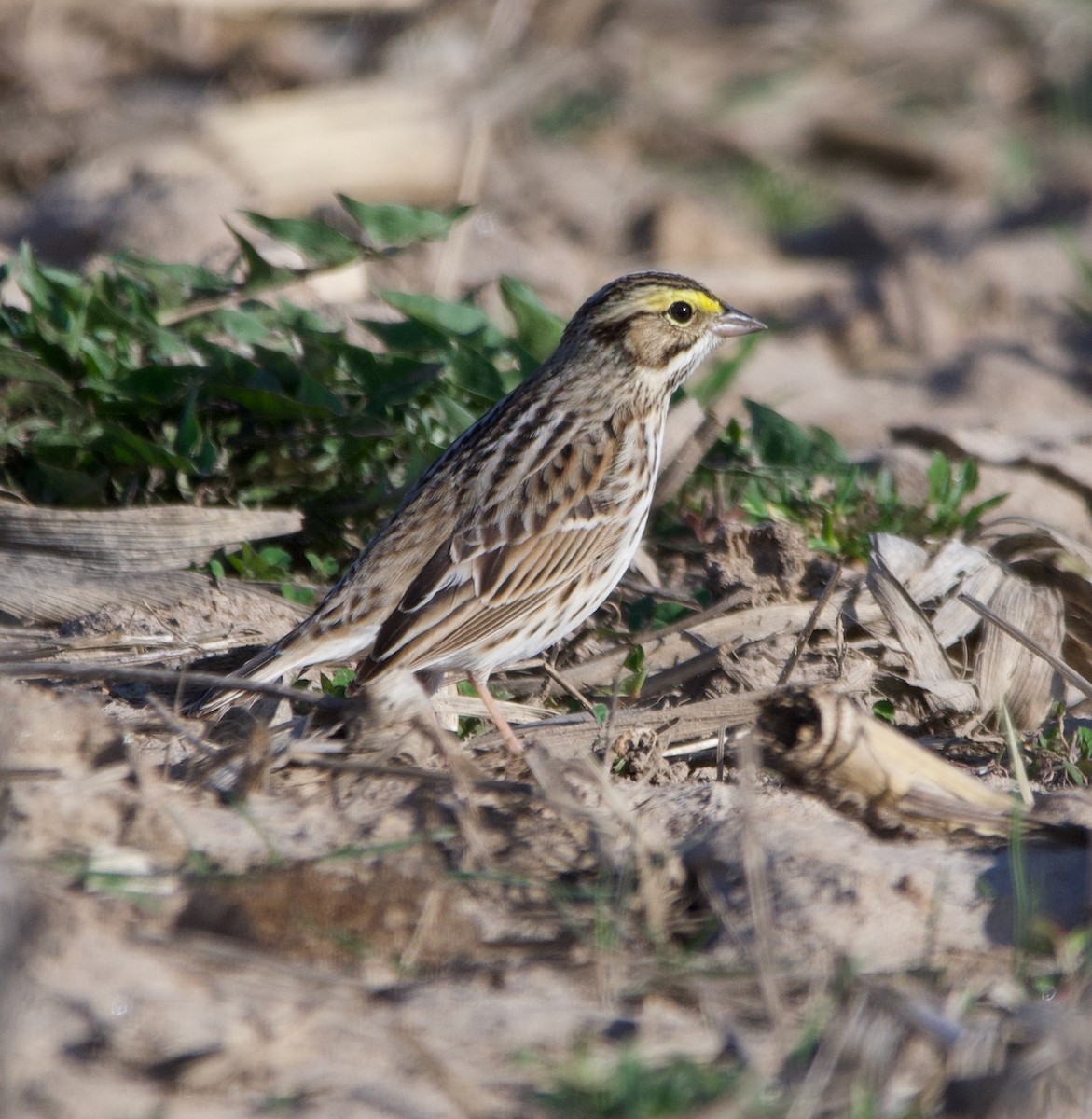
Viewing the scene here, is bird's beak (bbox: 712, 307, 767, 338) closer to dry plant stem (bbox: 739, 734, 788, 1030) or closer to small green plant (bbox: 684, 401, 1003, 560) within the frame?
small green plant (bbox: 684, 401, 1003, 560)

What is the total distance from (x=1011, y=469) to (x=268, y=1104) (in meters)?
4.83

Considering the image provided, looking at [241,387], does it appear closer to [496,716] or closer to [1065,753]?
[496,716]

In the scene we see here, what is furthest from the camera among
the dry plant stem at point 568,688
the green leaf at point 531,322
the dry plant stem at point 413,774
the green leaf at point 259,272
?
the green leaf at point 531,322

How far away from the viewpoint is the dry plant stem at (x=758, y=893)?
3.01 meters

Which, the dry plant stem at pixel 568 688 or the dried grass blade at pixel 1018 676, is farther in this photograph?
the dried grass blade at pixel 1018 676

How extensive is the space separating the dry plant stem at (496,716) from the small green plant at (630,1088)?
1.38m

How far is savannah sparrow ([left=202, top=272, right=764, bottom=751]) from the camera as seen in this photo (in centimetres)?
468

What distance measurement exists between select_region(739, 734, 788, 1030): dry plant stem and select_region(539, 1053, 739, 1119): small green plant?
199 millimetres

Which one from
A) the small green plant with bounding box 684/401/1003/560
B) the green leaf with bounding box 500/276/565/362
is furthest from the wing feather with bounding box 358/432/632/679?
the green leaf with bounding box 500/276/565/362

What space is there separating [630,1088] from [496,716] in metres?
1.88

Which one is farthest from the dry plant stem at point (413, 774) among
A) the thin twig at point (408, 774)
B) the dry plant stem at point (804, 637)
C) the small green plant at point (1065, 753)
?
the small green plant at point (1065, 753)

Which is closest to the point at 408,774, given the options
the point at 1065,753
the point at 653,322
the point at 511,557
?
the point at 511,557

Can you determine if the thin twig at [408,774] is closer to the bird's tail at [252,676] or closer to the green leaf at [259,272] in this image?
the bird's tail at [252,676]

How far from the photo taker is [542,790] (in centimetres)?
367
